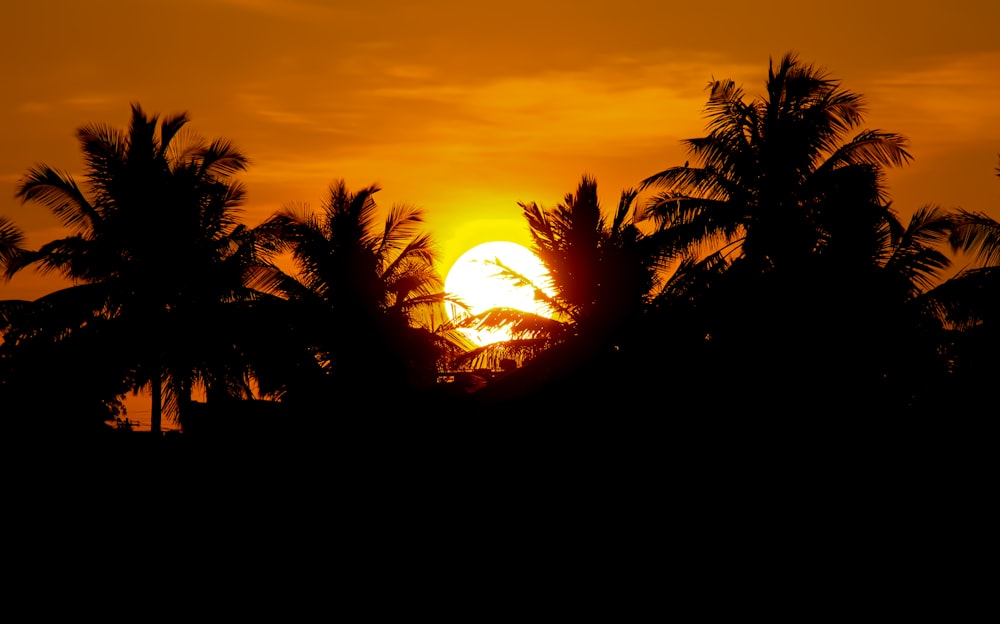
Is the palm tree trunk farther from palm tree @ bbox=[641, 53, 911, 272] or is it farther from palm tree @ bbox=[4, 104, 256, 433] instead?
palm tree @ bbox=[641, 53, 911, 272]

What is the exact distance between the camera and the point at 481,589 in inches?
693

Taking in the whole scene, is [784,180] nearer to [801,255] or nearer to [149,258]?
[801,255]

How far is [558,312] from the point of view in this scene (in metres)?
28.3

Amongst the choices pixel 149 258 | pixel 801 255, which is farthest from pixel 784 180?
pixel 149 258

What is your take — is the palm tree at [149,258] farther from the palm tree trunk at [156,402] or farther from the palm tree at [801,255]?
the palm tree at [801,255]

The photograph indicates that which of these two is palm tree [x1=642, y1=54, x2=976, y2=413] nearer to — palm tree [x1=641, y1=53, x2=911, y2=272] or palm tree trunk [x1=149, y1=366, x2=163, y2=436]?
palm tree [x1=641, y1=53, x2=911, y2=272]

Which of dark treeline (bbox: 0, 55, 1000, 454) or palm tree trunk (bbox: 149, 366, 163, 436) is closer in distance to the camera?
dark treeline (bbox: 0, 55, 1000, 454)

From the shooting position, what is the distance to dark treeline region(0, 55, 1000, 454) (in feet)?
68.2

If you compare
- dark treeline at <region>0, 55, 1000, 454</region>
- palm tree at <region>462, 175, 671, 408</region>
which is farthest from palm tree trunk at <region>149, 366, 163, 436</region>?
palm tree at <region>462, 175, 671, 408</region>

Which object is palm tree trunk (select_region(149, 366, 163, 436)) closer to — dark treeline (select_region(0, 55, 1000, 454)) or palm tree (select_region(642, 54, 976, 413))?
dark treeline (select_region(0, 55, 1000, 454))

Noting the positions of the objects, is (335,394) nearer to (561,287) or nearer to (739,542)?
(561,287)

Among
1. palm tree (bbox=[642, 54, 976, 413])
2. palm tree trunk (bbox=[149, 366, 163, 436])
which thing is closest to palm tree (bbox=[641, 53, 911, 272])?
palm tree (bbox=[642, 54, 976, 413])

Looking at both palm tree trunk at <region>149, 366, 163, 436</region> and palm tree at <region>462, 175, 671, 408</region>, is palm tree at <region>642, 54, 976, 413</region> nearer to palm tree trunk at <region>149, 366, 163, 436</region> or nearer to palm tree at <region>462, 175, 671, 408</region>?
palm tree at <region>462, 175, 671, 408</region>

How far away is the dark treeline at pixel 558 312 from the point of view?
68.2 feet
